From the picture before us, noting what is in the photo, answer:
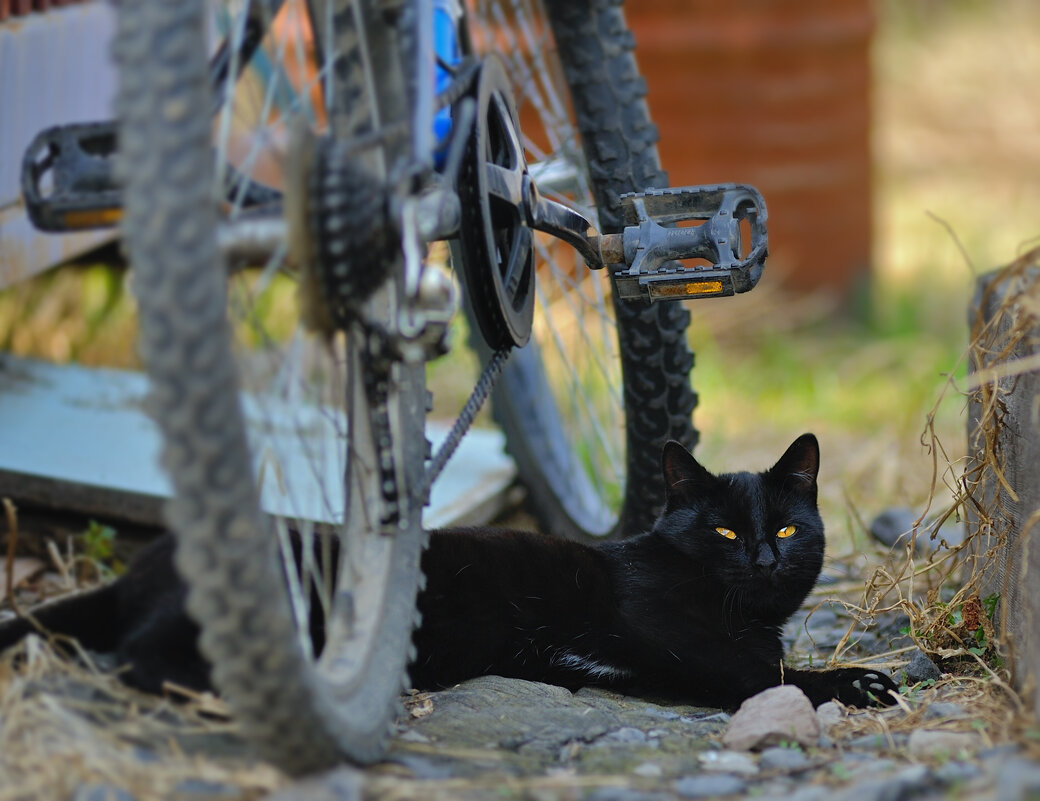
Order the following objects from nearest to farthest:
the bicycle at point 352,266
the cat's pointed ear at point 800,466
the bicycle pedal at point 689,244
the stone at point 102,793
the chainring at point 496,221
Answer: the bicycle at point 352,266
the stone at point 102,793
the chainring at point 496,221
the bicycle pedal at point 689,244
the cat's pointed ear at point 800,466

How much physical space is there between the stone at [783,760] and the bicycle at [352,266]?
49 cm

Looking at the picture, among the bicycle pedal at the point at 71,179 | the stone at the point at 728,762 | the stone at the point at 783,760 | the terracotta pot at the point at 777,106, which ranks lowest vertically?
the stone at the point at 728,762

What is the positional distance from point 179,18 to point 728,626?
1.45 meters

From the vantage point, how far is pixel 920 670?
1925 mm

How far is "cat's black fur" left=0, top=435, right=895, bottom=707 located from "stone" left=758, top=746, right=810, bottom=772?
0.32 metres

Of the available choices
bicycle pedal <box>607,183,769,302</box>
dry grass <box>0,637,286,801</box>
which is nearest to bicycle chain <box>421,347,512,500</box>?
bicycle pedal <box>607,183,769,302</box>

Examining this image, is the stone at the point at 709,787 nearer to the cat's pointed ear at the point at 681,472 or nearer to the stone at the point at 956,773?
the stone at the point at 956,773

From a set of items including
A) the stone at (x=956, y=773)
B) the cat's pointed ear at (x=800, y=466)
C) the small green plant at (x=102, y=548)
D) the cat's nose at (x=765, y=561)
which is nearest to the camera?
the stone at (x=956, y=773)

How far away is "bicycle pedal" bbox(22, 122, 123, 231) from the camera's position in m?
1.46

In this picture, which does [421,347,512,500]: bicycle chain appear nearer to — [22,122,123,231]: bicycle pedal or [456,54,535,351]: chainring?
[456,54,535,351]: chainring

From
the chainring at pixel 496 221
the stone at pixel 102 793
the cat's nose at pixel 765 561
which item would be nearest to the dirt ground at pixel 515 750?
the stone at pixel 102 793

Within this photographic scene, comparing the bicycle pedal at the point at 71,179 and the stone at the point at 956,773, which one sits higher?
the bicycle pedal at the point at 71,179

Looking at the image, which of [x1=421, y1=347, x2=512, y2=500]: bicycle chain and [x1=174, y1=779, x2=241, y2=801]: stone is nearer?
[x1=174, y1=779, x2=241, y2=801]: stone

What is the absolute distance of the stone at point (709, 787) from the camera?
1401 millimetres
